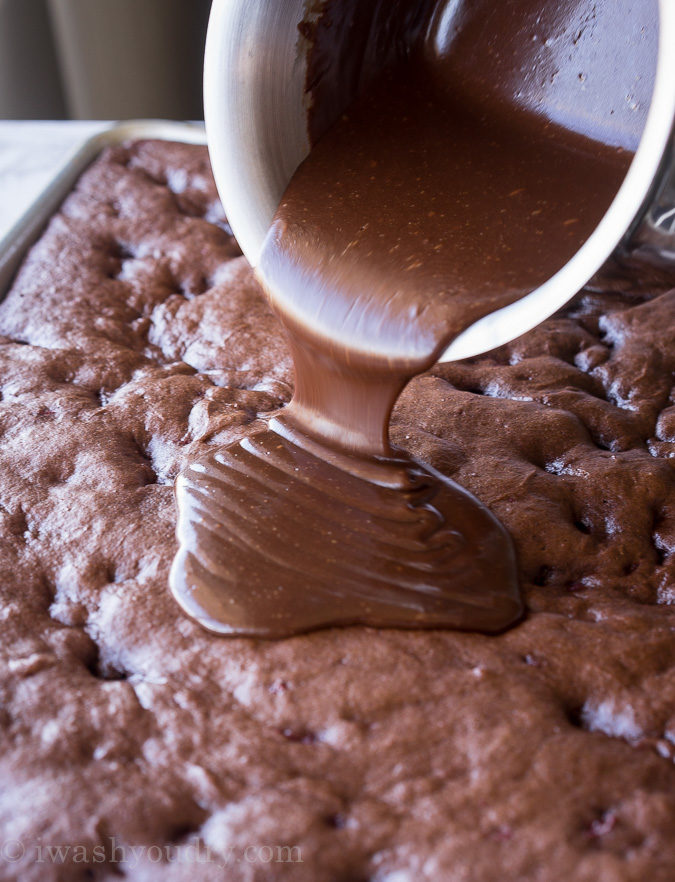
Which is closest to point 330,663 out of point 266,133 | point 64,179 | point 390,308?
point 390,308

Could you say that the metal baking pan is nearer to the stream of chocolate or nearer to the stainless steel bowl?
the stainless steel bowl

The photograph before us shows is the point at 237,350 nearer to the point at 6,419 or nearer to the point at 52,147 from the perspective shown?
the point at 6,419

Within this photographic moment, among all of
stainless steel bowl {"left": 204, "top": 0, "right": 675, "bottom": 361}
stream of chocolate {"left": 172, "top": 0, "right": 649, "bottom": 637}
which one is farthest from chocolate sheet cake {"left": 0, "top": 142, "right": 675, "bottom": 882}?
stainless steel bowl {"left": 204, "top": 0, "right": 675, "bottom": 361}

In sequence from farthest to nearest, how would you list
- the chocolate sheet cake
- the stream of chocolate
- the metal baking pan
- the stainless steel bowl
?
the metal baking pan
the stainless steel bowl
the stream of chocolate
the chocolate sheet cake

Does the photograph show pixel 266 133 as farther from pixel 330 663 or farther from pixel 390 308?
pixel 330 663

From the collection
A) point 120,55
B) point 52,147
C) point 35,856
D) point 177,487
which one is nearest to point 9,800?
point 35,856

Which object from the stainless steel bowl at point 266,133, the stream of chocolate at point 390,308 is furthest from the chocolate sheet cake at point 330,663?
the stainless steel bowl at point 266,133
